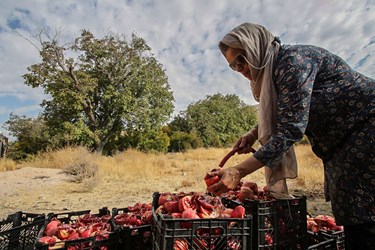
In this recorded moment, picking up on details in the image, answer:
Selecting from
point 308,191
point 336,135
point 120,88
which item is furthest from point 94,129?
point 336,135

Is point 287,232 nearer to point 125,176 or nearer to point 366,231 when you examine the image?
point 366,231

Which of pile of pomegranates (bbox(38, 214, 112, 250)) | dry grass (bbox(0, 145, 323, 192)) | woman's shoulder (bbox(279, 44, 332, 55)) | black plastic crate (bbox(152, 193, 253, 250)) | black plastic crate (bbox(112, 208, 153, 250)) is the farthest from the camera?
dry grass (bbox(0, 145, 323, 192))

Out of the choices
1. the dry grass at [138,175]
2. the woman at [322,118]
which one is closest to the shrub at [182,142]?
the dry grass at [138,175]

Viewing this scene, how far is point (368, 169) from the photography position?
133 centimetres

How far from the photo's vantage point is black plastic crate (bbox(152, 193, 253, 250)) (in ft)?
4.21

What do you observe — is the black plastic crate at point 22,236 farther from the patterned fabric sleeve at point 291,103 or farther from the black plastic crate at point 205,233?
the patterned fabric sleeve at point 291,103

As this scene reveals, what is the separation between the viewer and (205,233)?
1402 mm

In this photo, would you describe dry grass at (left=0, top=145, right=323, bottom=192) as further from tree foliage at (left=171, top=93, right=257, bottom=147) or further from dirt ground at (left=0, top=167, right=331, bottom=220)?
tree foliage at (left=171, top=93, right=257, bottom=147)

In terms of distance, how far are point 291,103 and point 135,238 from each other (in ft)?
4.86

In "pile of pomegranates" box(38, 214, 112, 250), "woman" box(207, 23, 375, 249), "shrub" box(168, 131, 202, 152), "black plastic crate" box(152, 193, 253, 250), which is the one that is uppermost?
"shrub" box(168, 131, 202, 152)

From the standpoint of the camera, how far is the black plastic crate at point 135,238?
191cm

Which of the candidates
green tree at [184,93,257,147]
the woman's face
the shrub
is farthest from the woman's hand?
green tree at [184,93,257,147]

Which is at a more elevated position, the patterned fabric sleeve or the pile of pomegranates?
the patterned fabric sleeve

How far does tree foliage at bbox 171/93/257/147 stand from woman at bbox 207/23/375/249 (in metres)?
33.5
